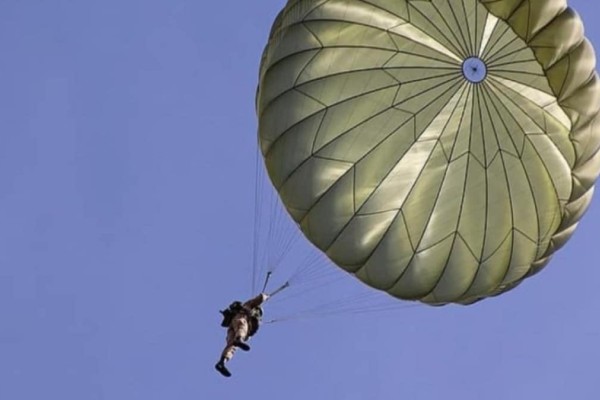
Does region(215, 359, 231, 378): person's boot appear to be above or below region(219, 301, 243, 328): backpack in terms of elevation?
below

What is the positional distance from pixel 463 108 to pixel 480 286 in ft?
9.83

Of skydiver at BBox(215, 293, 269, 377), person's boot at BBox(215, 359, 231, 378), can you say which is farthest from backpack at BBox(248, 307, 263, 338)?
person's boot at BBox(215, 359, 231, 378)

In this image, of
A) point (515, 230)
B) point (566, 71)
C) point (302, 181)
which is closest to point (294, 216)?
point (302, 181)

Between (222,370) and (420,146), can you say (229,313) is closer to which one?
(222,370)

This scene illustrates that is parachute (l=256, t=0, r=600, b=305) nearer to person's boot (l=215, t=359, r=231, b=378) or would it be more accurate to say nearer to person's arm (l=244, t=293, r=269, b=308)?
person's arm (l=244, t=293, r=269, b=308)

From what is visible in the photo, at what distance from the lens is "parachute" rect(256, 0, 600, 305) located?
22.5 metres

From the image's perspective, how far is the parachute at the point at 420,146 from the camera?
73.9 ft

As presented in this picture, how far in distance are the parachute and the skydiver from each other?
1451 mm

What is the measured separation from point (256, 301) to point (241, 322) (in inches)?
19.9

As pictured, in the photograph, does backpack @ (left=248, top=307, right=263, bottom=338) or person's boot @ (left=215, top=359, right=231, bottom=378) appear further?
backpack @ (left=248, top=307, right=263, bottom=338)

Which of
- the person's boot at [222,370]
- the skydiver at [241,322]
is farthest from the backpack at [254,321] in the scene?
the person's boot at [222,370]

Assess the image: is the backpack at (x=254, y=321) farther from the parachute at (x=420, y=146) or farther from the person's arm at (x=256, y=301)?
the parachute at (x=420, y=146)

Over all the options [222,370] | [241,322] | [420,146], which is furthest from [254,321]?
[420,146]

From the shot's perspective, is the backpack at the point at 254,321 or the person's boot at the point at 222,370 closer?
the person's boot at the point at 222,370
